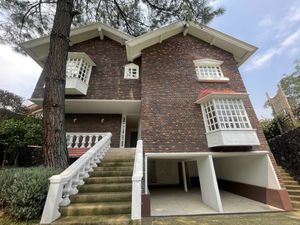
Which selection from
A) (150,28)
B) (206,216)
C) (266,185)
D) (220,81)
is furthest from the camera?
(150,28)

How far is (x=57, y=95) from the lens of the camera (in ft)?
15.9

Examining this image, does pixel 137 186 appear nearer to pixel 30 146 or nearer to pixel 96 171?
pixel 96 171

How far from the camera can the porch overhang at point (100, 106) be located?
795 cm

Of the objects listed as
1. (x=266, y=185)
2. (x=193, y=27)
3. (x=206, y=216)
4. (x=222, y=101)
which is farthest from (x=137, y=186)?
(x=193, y=27)

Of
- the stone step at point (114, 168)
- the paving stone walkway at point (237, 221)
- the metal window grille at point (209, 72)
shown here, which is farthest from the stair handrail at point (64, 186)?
the metal window grille at point (209, 72)

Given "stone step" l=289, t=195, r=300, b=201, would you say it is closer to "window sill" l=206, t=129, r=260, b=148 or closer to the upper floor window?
"window sill" l=206, t=129, r=260, b=148

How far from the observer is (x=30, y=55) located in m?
8.59

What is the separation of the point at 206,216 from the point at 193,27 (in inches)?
358

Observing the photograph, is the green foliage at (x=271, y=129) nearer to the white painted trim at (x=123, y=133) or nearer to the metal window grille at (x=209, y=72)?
the metal window grille at (x=209, y=72)

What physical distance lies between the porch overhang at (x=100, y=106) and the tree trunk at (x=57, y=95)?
2899 mm

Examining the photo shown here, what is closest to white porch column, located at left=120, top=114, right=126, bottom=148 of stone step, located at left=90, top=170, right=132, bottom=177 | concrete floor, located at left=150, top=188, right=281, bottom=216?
concrete floor, located at left=150, top=188, right=281, bottom=216

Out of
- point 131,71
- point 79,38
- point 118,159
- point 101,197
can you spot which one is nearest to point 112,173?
point 118,159

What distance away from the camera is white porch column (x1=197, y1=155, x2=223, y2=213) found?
229 inches

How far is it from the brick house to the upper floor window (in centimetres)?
5
